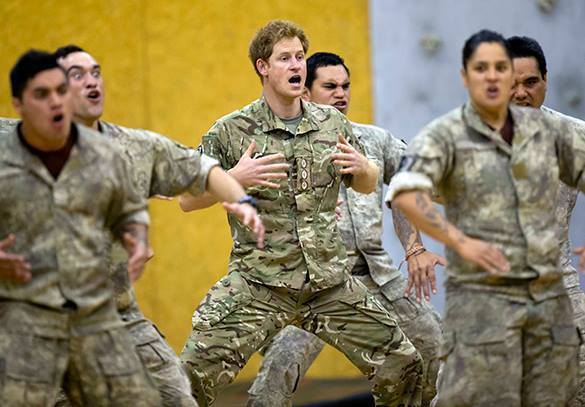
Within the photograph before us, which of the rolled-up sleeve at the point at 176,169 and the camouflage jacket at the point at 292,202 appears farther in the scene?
the camouflage jacket at the point at 292,202

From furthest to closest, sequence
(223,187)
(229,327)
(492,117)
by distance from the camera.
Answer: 1. (229,327)
2. (223,187)
3. (492,117)

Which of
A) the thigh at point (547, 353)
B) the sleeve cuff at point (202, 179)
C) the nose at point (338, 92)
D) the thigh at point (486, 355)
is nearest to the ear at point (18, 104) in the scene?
the sleeve cuff at point (202, 179)

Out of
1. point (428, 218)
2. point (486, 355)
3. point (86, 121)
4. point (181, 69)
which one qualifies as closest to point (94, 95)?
point (86, 121)

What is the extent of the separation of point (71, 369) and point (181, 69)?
593 centimetres

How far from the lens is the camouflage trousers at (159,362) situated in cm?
587

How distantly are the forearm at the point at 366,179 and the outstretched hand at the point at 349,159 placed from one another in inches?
1.6

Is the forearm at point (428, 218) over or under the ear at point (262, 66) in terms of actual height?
under

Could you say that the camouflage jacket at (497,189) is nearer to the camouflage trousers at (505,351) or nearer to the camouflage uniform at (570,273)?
the camouflage trousers at (505,351)

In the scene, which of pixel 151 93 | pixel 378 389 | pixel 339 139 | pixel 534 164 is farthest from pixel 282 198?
pixel 151 93

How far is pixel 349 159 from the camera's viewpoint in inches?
268

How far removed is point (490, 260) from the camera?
5.43 metres

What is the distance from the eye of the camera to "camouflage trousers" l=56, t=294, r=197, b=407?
587 cm

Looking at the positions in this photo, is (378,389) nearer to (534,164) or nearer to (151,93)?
(534,164)

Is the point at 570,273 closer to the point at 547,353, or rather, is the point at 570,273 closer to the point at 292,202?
the point at 292,202
